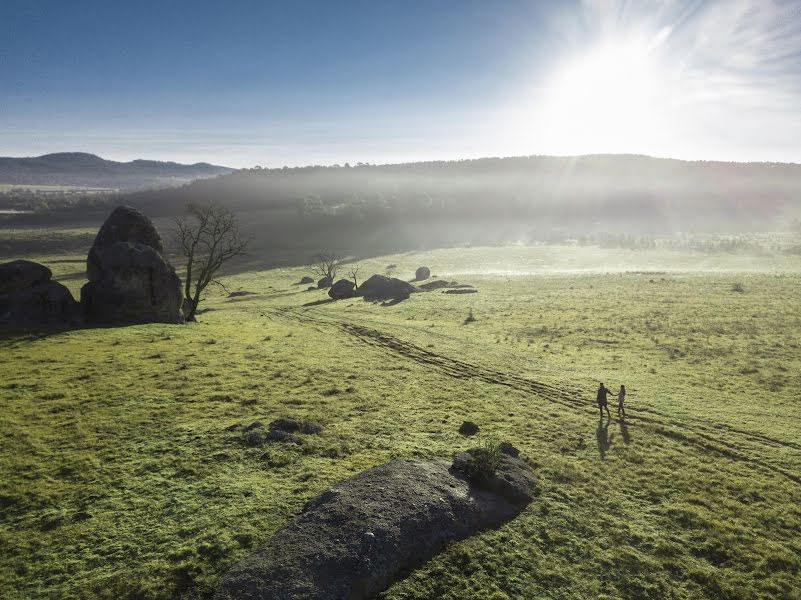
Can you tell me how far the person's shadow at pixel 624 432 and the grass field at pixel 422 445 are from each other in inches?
5.9

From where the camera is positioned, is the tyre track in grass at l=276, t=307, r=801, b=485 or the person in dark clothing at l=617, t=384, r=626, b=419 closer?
the tyre track in grass at l=276, t=307, r=801, b=485

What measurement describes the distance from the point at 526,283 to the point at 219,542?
6611 centimetres

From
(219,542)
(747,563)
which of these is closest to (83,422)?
(219,542)

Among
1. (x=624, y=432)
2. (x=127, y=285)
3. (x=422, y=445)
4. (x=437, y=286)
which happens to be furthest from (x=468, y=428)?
(x=437, y=286)

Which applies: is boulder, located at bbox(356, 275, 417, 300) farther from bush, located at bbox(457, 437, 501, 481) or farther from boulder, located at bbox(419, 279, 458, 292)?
bush, located at bbox(457, 437, 501, 481)

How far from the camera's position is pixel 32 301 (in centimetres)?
3409

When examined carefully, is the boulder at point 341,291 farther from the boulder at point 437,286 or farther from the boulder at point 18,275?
the boulder at point 18,275

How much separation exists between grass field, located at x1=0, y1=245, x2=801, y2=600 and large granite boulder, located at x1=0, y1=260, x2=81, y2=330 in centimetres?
420

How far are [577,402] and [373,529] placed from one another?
1624cm

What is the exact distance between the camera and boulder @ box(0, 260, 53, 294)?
33625mm

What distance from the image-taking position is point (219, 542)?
11922 mm

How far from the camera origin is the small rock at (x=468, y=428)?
19.8 meters

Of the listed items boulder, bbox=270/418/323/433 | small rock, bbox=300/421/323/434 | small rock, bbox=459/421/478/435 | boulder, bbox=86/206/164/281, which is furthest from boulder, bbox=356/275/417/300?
boulder, bbox=270/418/323/433

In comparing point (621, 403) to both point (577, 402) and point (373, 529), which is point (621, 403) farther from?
point (373, 529)
